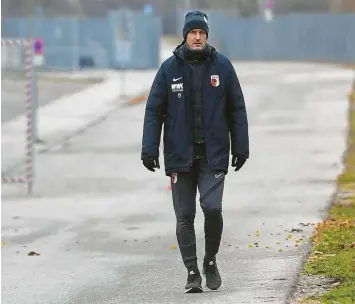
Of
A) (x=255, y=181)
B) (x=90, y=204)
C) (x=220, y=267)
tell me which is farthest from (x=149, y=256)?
(x=255, y=181)

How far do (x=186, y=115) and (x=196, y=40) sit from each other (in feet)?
1.74

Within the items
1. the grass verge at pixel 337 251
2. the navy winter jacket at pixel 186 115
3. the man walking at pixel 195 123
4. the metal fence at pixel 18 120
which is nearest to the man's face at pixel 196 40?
the man walking at pixel 195 123

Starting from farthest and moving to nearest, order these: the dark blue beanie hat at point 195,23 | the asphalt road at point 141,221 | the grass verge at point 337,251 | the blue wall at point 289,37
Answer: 1. the blue wall at point 289,37
2. the asphalt road at point 141,221
3. the dark blue beanie hat at point 195,23
4. the grass verge at point 337,251

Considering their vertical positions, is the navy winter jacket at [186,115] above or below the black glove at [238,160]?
above

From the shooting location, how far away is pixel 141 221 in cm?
1506

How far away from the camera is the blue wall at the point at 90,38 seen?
49500 mm

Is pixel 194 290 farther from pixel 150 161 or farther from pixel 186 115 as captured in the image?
pixel 186 115

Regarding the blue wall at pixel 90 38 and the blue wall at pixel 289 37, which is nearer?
the blue wall at pixel 90 38

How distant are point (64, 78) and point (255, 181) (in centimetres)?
2672

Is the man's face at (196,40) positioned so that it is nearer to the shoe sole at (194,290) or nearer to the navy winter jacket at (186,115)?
the navy winter jacket at (186,115)

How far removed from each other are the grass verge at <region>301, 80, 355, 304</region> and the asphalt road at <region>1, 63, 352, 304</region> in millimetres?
177

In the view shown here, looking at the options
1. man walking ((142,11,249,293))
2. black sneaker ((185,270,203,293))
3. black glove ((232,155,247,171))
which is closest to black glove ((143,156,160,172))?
man walking ((142,11,249,293))

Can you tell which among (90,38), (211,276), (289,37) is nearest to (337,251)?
(211,276)

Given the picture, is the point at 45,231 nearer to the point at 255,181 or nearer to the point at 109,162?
the point at 255,181
